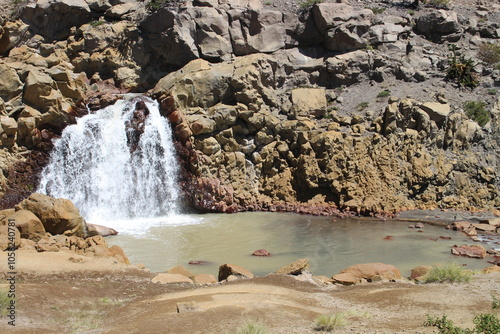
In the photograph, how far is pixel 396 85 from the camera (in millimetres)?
27312

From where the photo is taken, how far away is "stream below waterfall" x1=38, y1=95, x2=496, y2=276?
49.3 feet

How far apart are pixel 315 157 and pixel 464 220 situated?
24.8 feet

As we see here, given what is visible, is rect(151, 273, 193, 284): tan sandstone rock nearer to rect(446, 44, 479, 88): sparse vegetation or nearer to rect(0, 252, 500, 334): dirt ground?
rect(0, 252, 500, 334): dirt ground

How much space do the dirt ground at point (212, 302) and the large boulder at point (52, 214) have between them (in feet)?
7.49

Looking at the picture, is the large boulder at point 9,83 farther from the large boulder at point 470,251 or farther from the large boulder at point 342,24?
the large boulder at point 470,251

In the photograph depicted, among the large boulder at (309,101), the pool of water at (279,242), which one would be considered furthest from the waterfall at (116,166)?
the large boulder at (309,101)

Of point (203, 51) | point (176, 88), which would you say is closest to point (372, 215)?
point (176, 88)

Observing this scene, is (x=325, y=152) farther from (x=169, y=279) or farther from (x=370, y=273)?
(x=169, y=279)

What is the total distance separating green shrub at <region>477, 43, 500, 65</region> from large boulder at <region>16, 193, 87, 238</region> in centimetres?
2690

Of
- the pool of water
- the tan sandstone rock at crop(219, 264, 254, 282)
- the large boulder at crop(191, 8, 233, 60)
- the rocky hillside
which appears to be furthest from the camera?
the large boulder at crop(191, 8, 233, 60)

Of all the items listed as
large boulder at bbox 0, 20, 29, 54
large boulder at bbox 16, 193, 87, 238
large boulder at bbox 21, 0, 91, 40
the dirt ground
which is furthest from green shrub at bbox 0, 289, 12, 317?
large boulder at bbox 21, 0, 91, 40

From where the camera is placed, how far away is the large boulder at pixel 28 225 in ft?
41.5

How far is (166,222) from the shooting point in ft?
67.7

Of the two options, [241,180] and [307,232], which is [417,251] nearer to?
[307,232]
